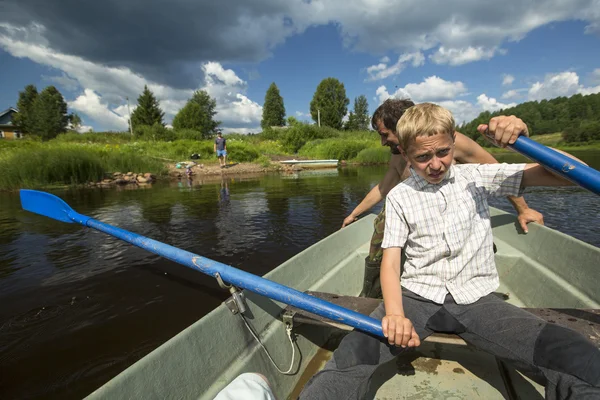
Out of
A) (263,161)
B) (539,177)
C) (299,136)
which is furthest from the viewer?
(299,136)

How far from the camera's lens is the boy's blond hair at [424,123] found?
1363mm

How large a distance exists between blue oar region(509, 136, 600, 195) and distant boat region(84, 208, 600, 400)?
0.76m

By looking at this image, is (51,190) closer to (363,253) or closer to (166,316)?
(166,316)

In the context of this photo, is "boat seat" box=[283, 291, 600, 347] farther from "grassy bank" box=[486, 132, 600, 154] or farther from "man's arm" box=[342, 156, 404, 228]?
"grassy bank" box=[486, 132, 600, 154]

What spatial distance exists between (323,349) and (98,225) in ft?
8.53

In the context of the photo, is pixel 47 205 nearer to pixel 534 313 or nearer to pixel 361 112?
pixel 534 313

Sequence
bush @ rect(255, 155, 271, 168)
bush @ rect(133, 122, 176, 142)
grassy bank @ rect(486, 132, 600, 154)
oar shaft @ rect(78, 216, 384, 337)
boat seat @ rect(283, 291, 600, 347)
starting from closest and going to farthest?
1. oar shaft @ rect(78, 216, 384, 337)
2. boat seat @ rect(283, 291, 600, 347)
3. bush @ rect(255, 155, 271, 168)
4. bush @ rect(133, 122, 176, 142)
5. grassy bank @ rect(486, 132, 600, 154)

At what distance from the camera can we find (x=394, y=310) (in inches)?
51.4

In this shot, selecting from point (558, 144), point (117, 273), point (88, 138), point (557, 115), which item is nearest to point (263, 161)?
point (117, 273)

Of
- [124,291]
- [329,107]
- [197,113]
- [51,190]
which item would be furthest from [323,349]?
[329,107]

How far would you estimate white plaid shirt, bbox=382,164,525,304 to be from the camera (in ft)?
4.74

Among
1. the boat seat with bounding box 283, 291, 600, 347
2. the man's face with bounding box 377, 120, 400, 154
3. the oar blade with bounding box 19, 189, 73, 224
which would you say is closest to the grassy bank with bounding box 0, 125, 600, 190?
the man's face with bounding box 377, 120, 400, 154

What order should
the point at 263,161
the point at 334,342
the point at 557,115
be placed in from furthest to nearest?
the point at 557,115 < the point at 263,161 < the point at 334,342

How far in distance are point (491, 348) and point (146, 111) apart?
150 ft
